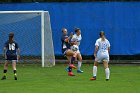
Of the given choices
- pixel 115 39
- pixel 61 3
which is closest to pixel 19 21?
pixel 61 3

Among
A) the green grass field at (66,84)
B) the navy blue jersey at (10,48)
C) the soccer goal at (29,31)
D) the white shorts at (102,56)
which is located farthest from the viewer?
the soccer goal at (29,31)

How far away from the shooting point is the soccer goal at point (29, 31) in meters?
29.5

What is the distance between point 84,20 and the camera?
3105cm

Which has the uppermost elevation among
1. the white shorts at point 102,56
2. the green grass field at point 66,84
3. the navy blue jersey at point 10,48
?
the navy blue jersey at point 10,48

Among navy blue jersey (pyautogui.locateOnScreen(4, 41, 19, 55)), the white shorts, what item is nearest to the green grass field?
the white shorts

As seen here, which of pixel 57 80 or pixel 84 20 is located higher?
pixel 84 20

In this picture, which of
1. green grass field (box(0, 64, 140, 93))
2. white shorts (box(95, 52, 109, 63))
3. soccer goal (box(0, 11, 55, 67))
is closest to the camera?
green grass field (box(0, 64, 140, 93))

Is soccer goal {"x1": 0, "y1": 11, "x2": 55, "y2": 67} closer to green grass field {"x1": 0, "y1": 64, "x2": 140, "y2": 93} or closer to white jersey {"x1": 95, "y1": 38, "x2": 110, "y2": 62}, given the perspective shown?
green grass field {"x1": 0, "y1": 64, "x2": 140, "y2": 93}

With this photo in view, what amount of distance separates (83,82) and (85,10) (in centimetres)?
1165

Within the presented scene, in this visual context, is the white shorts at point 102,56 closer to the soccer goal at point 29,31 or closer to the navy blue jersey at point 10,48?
the navy blue jersey at point 10,48

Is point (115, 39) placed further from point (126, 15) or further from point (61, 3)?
point (61, 3)

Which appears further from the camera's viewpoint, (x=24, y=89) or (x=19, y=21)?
(x=19, y=21)

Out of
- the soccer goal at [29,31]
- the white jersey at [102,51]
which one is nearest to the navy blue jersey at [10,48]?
the white jersey at [102,51]

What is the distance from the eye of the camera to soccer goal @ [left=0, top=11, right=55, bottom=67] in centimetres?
2948
